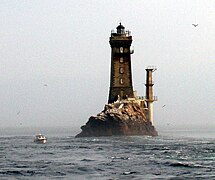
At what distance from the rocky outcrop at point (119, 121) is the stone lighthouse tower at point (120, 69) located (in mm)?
4427

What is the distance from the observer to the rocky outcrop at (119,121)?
128875 millimetres

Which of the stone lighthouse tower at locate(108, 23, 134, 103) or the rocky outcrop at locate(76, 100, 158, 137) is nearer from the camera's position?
the rocky outcrop at locate(76, 100, 158, 137)

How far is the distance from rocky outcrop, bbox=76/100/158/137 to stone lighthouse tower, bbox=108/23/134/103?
443 cm

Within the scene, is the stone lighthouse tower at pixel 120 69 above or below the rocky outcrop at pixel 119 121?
above

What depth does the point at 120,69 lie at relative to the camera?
138750mm

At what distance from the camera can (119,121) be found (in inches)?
5084

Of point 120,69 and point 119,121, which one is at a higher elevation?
point 120,69

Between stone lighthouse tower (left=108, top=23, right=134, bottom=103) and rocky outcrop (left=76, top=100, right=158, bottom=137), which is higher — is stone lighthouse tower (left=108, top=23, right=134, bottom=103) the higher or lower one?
the higher one

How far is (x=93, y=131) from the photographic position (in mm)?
132250

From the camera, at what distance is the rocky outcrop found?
129 meters

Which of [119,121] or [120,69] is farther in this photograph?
[120,69]

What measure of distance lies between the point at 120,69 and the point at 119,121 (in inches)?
634

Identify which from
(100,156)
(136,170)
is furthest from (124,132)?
(136,170)

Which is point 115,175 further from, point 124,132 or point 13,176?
point 124,132
